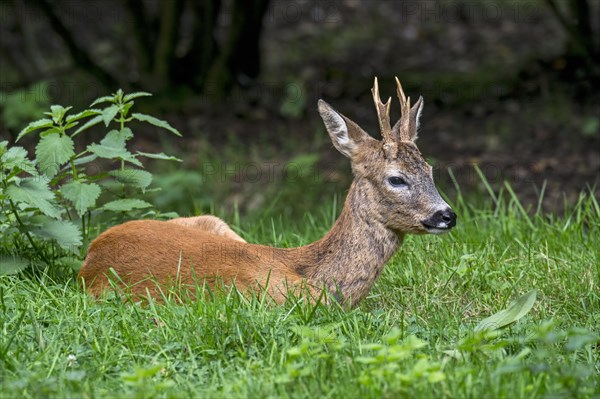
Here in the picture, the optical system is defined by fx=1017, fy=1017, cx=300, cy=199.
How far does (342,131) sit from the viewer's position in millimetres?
4832

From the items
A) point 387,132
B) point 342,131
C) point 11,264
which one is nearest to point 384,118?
point 387,132

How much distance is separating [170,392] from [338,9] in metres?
8.84

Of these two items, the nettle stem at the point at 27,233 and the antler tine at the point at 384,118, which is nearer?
the antler tine at the point at 384,118

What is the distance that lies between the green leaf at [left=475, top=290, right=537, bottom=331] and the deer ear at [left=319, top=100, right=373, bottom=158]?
113cm

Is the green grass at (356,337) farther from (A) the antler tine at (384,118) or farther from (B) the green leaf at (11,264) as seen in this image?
(A) the antler tine at (384,118)

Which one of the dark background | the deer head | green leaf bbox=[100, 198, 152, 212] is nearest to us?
the deer head

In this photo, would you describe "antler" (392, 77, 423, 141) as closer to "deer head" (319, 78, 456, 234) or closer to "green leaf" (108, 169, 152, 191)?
A: "deer head" (319, 78, 456, 234)

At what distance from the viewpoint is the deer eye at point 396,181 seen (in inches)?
184

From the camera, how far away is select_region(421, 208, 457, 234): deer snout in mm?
4543

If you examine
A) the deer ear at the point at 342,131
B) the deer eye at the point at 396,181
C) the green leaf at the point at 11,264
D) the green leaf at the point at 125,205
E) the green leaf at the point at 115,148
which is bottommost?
the green leaf at the point at 11,264

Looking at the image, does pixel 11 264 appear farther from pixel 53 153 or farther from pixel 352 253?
pixel 352 253

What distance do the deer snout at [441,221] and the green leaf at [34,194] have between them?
169cm

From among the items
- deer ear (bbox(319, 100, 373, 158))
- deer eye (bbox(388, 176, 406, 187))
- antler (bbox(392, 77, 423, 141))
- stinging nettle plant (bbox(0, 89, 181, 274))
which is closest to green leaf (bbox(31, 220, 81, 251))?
stinging nettle plant (bbox(0, 89, 181, 274))

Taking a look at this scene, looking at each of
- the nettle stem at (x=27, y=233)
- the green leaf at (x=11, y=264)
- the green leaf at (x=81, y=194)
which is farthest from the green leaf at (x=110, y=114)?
the green leaf at (x=11, y=264)
